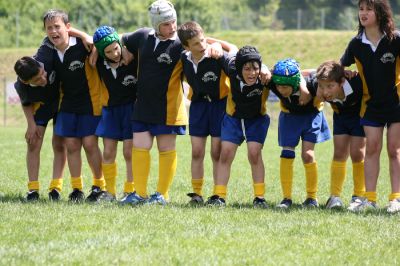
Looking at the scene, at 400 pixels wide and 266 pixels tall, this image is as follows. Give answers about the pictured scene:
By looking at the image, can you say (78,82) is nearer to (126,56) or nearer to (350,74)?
(126,56)

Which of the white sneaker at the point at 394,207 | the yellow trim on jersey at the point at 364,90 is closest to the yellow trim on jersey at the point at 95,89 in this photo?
the yellow trim on jersey at the point at 364,90

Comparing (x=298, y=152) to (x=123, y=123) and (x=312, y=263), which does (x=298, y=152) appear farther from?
(x=312, y=263)

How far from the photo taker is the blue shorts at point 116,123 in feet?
29.4

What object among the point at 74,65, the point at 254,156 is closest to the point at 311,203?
the point at 254,156

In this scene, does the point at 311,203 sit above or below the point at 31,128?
below

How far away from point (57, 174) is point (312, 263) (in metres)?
4.48

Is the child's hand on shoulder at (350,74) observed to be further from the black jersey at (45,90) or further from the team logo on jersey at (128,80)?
the black jersey at (45,90)

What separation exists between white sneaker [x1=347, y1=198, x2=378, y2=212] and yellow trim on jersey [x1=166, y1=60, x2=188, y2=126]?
190cm

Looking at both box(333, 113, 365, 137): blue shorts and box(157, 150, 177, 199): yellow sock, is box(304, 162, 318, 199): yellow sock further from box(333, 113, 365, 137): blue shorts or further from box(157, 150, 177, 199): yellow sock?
box(157, 150, 177, 199): yellow sock

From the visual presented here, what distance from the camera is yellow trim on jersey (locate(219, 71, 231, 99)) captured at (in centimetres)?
866

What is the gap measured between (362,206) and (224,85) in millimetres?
1862

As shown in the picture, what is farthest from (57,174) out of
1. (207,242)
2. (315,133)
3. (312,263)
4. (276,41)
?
(276,41)

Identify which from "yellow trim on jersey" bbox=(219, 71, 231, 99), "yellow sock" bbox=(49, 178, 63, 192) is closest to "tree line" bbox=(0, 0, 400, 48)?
"yellow sock" bbox=(49, 178, 63, 192)

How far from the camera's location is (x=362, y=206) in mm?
8227
